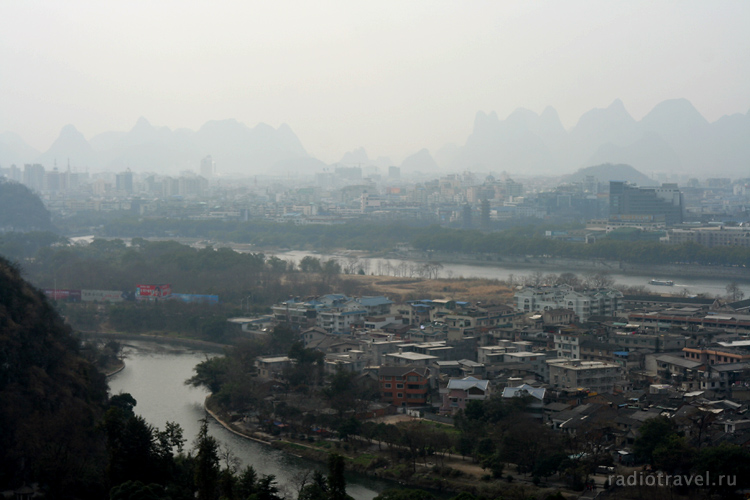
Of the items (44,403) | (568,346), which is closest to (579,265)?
(568,346)

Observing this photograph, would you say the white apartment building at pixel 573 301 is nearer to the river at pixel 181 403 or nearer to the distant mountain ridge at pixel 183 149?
the river at pixel 181 403

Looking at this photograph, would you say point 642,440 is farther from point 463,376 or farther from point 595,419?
point 463,376

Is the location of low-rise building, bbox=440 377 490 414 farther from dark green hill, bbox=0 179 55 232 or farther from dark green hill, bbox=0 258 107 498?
dark green hill, bbox=0 179 55 232

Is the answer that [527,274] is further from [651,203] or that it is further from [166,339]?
[651,203]

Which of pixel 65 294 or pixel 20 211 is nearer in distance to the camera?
pixel 65 294

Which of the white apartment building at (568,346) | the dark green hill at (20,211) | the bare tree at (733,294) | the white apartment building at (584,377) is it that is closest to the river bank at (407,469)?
the white apartment building at (584,377)

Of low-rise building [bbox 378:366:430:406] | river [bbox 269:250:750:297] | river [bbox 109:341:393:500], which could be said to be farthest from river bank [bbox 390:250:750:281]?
low-rise building [bbox 378:366:430:406]
